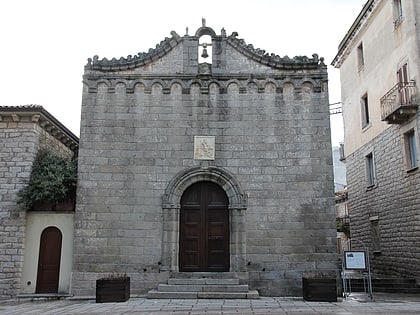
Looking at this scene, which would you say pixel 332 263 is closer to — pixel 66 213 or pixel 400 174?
pixel 400 174

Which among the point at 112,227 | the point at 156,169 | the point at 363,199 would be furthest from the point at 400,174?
the point at 112,227

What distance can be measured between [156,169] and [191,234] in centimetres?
206

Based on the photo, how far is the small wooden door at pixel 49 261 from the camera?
39.9ft

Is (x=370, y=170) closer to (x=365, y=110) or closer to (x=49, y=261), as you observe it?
(x=365, y=110)

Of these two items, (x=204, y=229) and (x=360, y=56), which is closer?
(x=204, y=229)

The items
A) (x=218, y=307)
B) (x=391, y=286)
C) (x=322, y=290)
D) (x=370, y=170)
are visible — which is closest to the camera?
(x=218, y=307)

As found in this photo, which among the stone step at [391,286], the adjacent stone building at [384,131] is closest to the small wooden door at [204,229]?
the stone step at [391,286]

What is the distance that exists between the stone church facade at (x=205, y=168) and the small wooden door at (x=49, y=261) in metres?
0.91

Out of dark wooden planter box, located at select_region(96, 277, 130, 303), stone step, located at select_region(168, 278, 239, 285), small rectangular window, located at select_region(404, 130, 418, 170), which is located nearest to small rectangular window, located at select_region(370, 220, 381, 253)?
small rectangular window, located at select_region(404, 130, 418, 170)

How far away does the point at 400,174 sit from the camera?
15.1m

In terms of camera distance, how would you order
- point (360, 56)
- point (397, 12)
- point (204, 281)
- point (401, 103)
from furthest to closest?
point (360, 56), point (397, 12), point (401, 103), point (204, 281)

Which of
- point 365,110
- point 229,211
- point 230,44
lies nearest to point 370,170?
point 365,110

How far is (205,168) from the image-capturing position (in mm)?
12156

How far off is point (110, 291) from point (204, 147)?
14.9 feet
